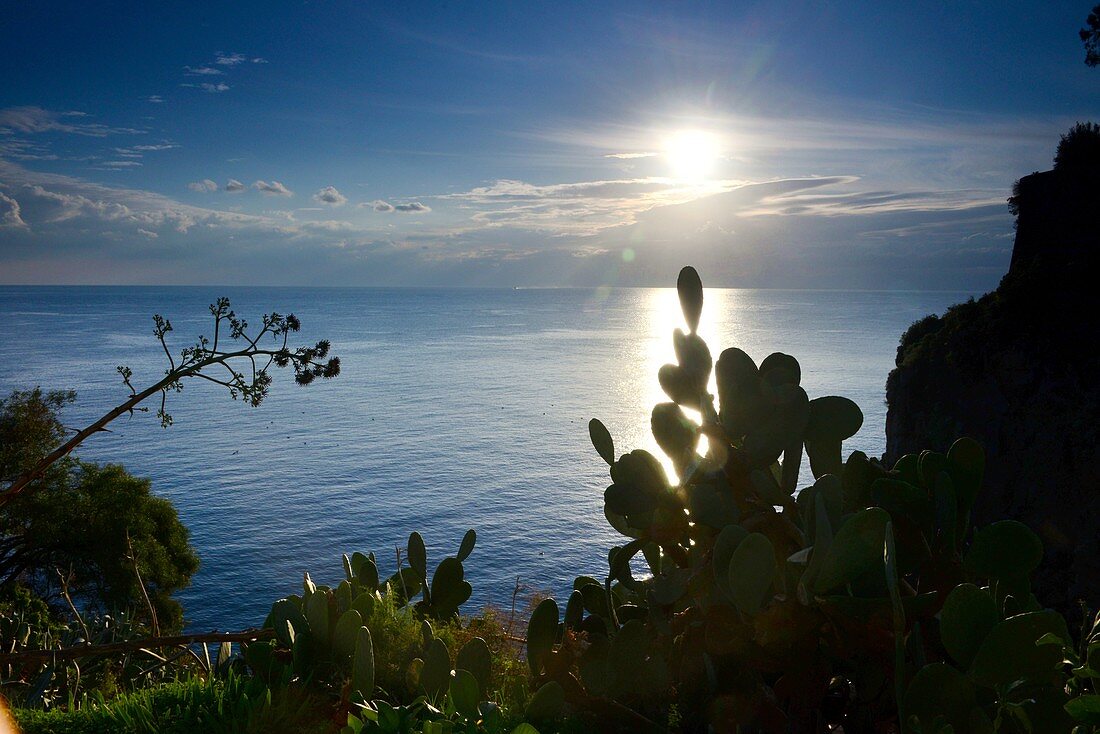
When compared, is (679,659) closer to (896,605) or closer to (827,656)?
(827,656)

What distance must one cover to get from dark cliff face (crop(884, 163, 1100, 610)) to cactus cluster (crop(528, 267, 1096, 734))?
66.7ft

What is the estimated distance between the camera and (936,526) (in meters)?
2.05

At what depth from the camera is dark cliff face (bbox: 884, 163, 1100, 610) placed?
20031 mm

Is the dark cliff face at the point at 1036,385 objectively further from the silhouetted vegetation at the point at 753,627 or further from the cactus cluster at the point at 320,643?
the cactus cluster at the point at 320,643

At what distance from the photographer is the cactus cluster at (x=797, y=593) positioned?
1.62 m

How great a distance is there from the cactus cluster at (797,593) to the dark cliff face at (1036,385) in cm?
2033

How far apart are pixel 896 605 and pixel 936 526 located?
2.14 ft

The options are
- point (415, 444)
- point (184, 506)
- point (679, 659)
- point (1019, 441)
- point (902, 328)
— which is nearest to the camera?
point (679, 659)

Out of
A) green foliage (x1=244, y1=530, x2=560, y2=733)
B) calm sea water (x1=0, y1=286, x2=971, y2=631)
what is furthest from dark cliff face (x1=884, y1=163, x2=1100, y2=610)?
calm sea water (x1=0, y1=286, x2=971, y2=631)

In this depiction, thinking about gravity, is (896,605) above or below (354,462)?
above

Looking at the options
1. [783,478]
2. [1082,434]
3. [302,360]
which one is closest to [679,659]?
[783,478]

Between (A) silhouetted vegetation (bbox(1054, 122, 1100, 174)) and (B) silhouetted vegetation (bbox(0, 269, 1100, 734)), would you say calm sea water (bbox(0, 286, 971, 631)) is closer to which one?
(A) silhouetted vegetation (bbox(1054, 122, 1100, 174))

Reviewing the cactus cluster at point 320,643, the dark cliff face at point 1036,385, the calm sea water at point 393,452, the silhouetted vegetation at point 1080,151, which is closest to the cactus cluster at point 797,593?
the cactus cluster at point 320,643

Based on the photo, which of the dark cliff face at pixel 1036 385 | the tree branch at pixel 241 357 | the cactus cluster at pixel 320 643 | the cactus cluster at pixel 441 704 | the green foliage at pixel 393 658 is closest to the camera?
the cactus cluster at pixel 441 704
